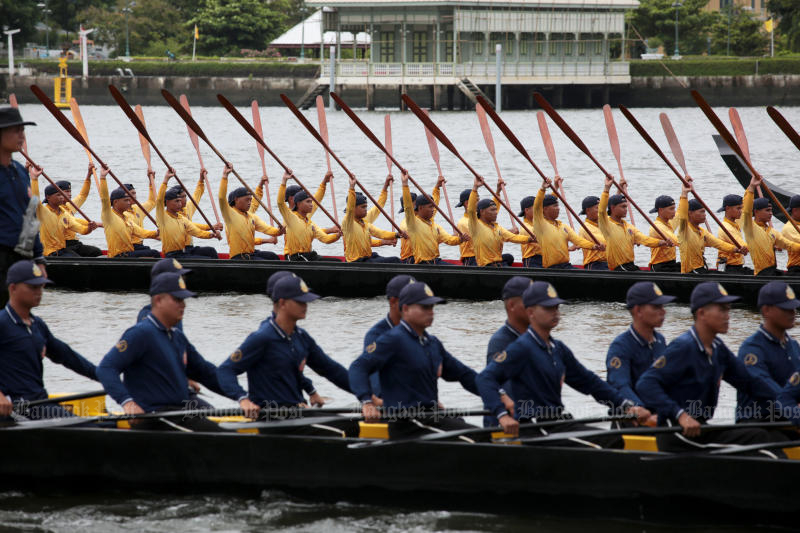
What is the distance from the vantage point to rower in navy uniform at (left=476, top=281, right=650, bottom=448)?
8117 mm

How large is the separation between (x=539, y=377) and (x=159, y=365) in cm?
254

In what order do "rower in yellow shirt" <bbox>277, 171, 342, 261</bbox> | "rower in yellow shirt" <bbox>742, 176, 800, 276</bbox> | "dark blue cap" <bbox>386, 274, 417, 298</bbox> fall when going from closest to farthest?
"dark blue cap" <bbox>386, 274, 417, 298</bbox> < "rower in yellow shirt" <bbox>742, 176, 800, 276</bbox> < "rower in yellow shirt" <bbox>277, 171, 342, 261</bbox>

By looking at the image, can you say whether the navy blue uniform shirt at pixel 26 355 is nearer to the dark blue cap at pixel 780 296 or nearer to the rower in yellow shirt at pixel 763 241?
the dark blue cap at pixel 780 296

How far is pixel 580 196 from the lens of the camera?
36.9 metres

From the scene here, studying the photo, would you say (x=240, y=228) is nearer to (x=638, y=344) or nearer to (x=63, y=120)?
(x=63, y=120)

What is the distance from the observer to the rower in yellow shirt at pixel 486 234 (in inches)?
649

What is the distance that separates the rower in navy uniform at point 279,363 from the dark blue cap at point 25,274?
1.37 m

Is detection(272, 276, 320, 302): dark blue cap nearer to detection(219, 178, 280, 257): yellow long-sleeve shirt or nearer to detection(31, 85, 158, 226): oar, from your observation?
detection(31, 85, 158, 226): oar

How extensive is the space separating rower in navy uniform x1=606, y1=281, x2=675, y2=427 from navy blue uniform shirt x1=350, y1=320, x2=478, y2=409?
0.98 m

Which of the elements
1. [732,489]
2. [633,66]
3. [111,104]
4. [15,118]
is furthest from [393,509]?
[111,104]

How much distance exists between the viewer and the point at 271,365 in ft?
28.1

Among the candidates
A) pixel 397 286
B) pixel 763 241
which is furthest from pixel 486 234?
pixel 397 286

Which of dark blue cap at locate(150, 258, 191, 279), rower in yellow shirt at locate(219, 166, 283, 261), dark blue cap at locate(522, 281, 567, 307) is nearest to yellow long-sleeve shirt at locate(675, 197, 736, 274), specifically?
rower in yellow shirt at locate(219, 166, 283, 261)

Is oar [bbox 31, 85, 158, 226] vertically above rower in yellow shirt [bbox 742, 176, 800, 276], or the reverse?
oar [bbox 31, 85, 158, 226]
